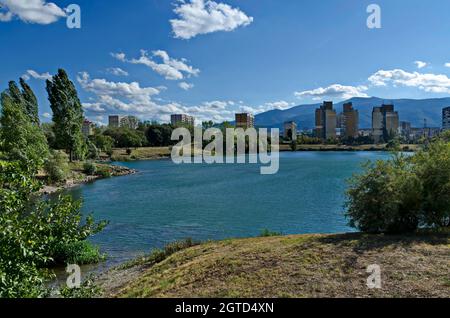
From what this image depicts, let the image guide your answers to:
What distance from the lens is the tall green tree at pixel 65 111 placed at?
74.5m

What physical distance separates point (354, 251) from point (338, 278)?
121 inches

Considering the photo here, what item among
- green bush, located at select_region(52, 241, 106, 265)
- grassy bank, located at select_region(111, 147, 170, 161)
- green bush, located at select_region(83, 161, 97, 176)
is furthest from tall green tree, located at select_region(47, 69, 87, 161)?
green bush, located at select_region(52, 241, 106, 265)

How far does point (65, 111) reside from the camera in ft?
250

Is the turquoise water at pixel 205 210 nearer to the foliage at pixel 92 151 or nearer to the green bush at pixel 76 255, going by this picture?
the green bush at pixel 76 255

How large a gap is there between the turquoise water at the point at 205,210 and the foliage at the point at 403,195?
165 centimetres

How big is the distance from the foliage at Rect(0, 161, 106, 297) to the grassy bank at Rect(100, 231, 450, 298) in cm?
462

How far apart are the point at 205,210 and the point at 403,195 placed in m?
23.5

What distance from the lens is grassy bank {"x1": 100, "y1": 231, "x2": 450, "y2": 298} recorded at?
35.7 feet

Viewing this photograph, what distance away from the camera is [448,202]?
16594 mm

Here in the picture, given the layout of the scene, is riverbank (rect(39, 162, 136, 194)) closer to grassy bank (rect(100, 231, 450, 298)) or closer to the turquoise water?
the turquoise water

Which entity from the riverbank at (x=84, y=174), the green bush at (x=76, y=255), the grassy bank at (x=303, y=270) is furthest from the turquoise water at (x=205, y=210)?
the grassy bank at (x=303, y=270)

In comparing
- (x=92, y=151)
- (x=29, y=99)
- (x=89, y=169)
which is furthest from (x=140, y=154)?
(x=89, y=169)
